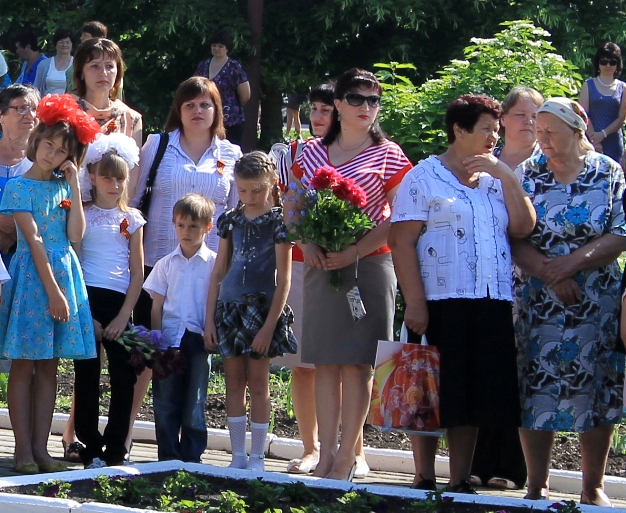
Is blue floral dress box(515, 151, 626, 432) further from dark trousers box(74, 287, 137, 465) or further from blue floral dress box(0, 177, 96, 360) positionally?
blue floral dress box(0, 177, 96, 360)

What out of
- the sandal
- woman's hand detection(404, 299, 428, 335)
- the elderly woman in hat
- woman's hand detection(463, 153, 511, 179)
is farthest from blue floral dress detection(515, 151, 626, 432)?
the sandal

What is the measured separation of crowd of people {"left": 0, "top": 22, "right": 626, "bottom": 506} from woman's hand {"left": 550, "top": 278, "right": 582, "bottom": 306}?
1 centimetres

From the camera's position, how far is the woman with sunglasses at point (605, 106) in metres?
13.6

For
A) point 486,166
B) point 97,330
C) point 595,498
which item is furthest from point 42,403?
point 595,498

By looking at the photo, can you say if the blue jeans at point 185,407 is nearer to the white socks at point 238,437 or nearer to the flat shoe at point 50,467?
the white socks at point 238,437

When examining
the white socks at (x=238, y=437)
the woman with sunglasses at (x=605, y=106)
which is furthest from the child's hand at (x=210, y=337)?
the woman with sunglasses at (x=605, y=106)

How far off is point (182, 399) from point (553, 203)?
2.34m

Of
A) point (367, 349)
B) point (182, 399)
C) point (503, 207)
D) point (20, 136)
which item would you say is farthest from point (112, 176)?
point (503, 207)

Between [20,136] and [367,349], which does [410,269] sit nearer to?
[367,349]

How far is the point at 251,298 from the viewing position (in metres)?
6.73

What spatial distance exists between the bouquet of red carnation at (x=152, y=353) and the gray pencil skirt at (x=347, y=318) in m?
0.73

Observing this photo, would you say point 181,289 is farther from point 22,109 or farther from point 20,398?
point 22,109

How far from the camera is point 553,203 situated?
6.26 metres

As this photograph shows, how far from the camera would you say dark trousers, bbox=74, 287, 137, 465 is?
6.79m
